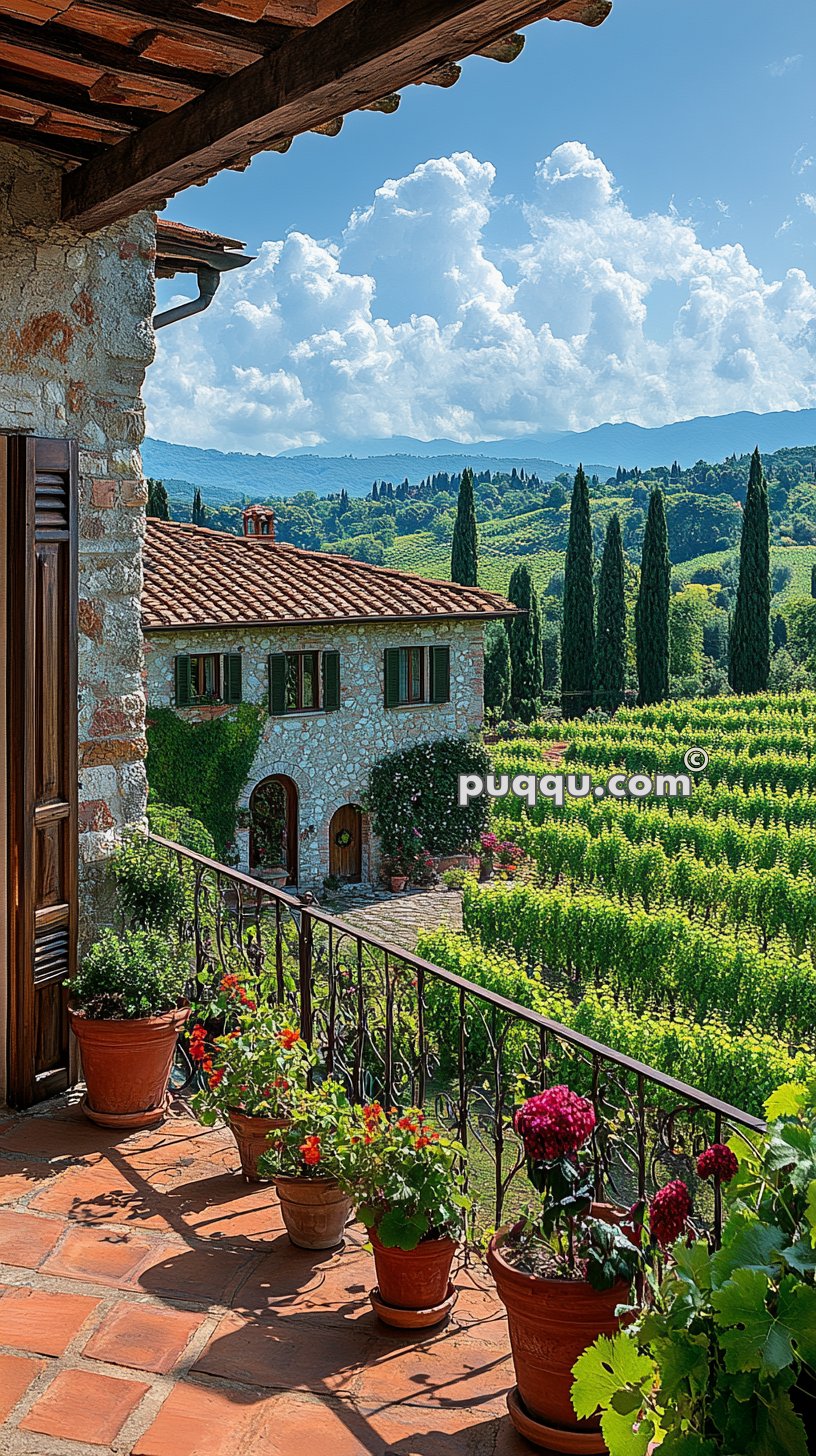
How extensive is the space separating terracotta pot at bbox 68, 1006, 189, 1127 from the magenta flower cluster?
1.95 meters

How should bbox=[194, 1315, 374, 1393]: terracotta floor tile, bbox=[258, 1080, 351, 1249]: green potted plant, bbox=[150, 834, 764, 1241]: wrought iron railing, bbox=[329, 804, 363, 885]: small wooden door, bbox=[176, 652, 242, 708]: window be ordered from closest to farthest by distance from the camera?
1. bbox=[194, 1315, 374, 1393]: terracotta floor tile
2. bbox=[150, 834, 764, 1241]: wrought iron railing
3. bbox=[258, 1080, 351, 1249]: green potted plant
4. bbox=[176, 652, 242, 708]: window
5. bbox=[329, 804, 363, 885]: small wooden door

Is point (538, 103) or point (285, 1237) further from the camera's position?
point (538, 103)

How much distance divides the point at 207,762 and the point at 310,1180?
13.4 m

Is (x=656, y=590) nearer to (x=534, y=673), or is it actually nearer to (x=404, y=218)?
(x=534, y=673)

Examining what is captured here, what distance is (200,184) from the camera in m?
3.70

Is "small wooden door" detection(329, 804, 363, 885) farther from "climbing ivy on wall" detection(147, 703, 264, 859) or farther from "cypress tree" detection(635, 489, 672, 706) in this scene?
"cypress tree" detection(635, 489, 672, 706)

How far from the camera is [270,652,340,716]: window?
17203mm

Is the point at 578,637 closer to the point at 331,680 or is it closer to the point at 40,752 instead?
the point at 331,680

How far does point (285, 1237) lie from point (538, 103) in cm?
13882

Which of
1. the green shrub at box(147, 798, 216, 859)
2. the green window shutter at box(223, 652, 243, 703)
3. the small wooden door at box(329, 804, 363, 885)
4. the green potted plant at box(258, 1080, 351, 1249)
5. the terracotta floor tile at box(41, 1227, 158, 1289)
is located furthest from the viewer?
the small wooden door at box(329, 804, 363, 885)

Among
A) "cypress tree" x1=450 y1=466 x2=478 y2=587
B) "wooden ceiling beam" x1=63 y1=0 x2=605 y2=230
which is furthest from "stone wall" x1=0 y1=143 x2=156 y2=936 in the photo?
"cypress tree" x1=450 y1=466 x2=478 y2=587

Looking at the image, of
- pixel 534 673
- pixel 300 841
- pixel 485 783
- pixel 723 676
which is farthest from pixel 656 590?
pixel 300 841

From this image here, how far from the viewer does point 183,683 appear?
53.0ft

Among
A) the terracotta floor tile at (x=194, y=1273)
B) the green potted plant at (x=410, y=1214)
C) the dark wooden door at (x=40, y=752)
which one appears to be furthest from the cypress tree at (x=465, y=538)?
the green potted plant at (x=410, y=1214)
